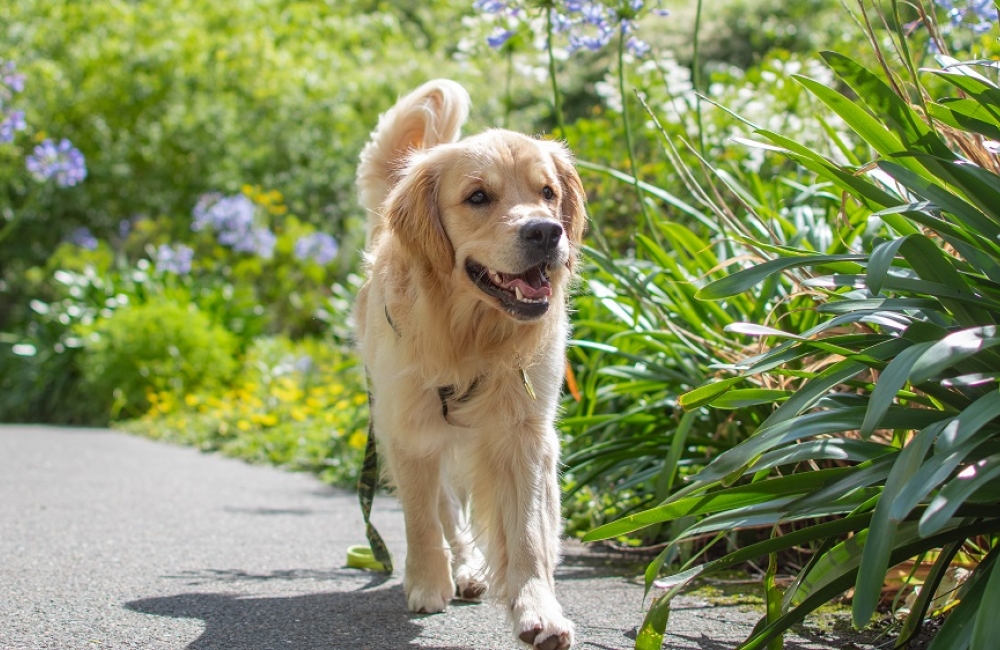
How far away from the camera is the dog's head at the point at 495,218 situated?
317 cm

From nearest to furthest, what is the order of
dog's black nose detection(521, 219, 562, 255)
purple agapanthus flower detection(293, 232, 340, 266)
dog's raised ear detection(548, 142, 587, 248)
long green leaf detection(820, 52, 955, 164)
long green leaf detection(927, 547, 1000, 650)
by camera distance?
long green leaf detection(927, 547, 1000, 650) < long green leaf detection(820, 52, 955, 164) < dog's black nose detection(521, 219, 562, 255) < dog's raised ear detection(548, 142, 587, 248) < purple agapanthus flower detection(293, 232, 340, 266)

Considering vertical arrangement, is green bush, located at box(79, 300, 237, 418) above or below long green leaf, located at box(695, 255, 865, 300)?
below

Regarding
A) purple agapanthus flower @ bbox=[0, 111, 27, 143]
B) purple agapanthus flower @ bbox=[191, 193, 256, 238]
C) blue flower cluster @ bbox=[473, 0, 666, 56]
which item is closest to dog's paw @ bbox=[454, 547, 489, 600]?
blue flower cluster @ bbox=[473, 0, 666, 56]

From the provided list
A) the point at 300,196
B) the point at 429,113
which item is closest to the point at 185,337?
the point at 300,196

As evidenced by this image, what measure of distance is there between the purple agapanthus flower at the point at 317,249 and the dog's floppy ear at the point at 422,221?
8626 mm

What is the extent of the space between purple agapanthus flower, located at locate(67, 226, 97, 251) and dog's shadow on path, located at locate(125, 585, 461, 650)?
1074 cm

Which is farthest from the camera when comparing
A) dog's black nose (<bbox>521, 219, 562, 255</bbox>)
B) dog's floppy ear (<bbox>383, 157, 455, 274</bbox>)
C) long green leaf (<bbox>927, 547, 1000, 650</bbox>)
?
dog's floppy ear (<bbox>383, 157, 455, 274</bbox>)

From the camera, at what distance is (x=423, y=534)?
3484mm

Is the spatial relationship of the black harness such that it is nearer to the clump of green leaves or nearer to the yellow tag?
the yellow tag

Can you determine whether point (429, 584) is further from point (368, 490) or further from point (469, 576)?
point (368, 490)

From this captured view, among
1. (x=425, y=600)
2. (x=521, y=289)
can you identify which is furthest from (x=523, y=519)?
(x=521, y=289)

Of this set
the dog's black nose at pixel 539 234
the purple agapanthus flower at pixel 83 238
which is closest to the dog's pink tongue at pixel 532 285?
the dog's black nose at pixel 539 234

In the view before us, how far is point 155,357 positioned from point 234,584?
746 cm

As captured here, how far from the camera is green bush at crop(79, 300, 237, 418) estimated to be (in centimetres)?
1068
